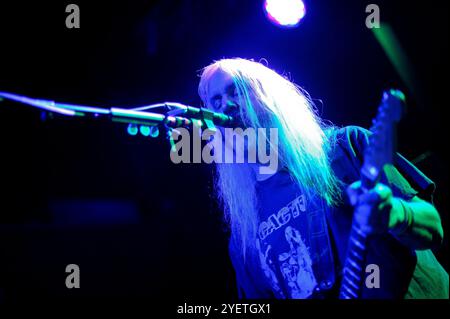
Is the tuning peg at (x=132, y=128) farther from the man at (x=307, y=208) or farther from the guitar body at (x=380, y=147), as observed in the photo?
the guitar body at (x=380, y=147)

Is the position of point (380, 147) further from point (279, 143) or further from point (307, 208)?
point (279, 143)

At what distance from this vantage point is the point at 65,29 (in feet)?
9.75

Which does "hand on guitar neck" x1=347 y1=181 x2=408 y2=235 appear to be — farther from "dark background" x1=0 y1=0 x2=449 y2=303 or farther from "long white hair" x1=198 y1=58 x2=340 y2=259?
"dark background" x1=0 y1=0 x2=449 y2=303

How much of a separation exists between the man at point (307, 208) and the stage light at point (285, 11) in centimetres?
68

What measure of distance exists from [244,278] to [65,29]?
2.39 meters

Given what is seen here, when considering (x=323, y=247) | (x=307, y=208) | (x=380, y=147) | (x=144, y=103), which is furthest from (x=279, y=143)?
(x=144, y=103)

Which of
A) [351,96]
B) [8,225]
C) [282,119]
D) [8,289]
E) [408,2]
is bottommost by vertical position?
[8,289]

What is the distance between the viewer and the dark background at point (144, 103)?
2.92 metres

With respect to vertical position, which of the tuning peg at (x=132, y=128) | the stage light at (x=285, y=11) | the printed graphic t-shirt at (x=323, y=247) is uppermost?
the stage light at (x=285, y=11)

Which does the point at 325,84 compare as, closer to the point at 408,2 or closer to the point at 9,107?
the point at 408,2

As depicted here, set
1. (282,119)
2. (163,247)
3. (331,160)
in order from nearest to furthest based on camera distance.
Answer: (331,160) < (282,119) < (163,247)

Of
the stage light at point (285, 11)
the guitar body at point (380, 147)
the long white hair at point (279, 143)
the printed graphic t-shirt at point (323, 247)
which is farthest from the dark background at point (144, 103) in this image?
the guitar body at point (380, 147)

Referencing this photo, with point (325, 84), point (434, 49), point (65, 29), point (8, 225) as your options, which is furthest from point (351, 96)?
point (8, 225)

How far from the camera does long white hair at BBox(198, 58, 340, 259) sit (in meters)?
1.88
